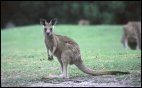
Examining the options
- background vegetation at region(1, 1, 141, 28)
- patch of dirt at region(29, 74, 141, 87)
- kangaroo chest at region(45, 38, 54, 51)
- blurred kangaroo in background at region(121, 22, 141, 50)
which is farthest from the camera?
background vegetation at region(1, 1, 141, 28)

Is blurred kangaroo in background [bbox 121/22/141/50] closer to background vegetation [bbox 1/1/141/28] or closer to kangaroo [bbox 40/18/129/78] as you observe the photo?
kangaroo [bbox 40/18/129/78]

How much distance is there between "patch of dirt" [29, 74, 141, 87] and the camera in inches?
338

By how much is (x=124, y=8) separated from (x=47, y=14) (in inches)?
259

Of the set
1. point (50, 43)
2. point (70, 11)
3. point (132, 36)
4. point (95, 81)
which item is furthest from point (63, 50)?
point (70, 11)

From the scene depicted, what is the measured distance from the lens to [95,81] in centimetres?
891

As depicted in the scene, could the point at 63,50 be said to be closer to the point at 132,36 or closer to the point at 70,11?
the point at 132,36

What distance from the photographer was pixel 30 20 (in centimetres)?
4144

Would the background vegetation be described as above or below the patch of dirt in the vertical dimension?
above

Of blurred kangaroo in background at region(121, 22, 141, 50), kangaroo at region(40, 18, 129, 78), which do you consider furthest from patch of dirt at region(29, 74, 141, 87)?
blurred kangaroo in background at region(121, 22, 141, 50)

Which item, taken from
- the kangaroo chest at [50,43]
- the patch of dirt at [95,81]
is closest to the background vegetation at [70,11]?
the kangaroo chest at [50,43]

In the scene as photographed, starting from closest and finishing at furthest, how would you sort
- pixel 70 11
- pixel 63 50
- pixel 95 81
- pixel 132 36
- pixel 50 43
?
pixel 95 81 → pixel 63 50 → pixel 50 43 → pixel 132 36 → pixel 70 11

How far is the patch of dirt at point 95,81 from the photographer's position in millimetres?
8586

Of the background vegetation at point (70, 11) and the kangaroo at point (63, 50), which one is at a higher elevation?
the background vegetation at point (70, 11)

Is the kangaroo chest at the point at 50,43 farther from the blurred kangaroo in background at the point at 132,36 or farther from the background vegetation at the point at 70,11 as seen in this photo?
the background vegetation at the point at 70,11
